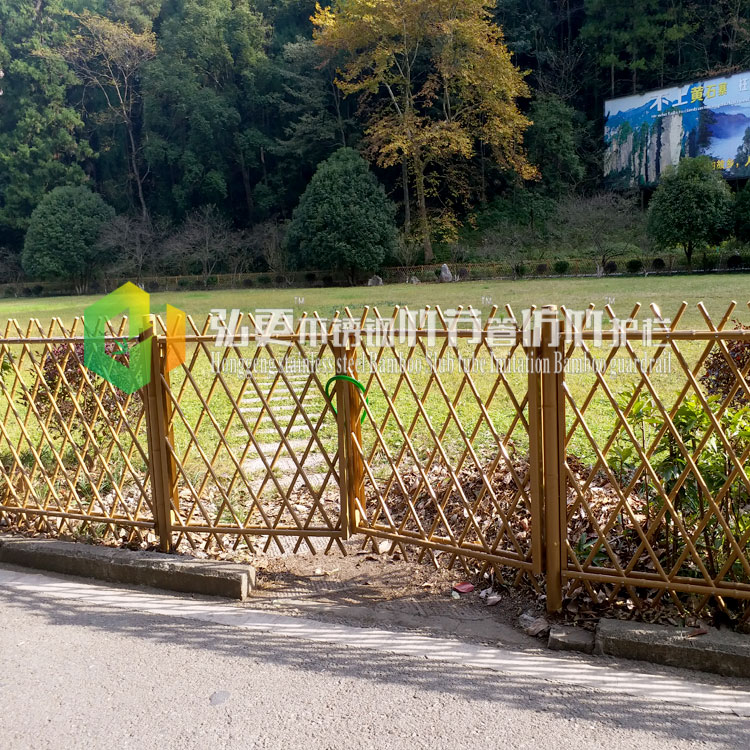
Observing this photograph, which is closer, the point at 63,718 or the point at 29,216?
the point at 63,718

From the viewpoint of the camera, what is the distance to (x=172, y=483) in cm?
334

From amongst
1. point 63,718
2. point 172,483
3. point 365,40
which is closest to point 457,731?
point 63,718

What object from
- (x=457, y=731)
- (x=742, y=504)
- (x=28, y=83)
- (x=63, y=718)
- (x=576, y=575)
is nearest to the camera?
(x=457, y=731)

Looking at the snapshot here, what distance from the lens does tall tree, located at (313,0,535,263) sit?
25.9 metres

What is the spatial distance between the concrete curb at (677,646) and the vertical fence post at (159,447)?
78.3 inches

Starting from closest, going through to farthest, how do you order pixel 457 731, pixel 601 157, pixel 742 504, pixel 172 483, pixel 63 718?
pixel 457 731
pixel 63 718
pixel 742 504
pixel 172 483
pixel 601 157

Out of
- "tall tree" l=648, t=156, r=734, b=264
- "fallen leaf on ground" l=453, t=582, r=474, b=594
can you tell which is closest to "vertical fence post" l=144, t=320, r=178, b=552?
"fallen leaf on ground" l=453, t=582, r=474, b=594

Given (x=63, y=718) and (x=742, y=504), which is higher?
(x=742, y=504)

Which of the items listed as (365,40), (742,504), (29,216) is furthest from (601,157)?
(742,504)

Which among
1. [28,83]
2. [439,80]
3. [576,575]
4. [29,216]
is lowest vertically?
[576,575]

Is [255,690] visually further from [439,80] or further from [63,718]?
[439,80]

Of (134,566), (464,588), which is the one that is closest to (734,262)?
(464,588)

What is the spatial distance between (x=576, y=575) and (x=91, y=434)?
233 cm

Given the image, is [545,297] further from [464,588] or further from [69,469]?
[464,588]
